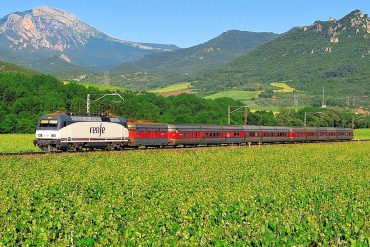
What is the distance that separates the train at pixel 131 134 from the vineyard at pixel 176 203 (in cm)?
356

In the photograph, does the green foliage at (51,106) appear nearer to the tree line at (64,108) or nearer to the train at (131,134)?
the tree line at (64,108)

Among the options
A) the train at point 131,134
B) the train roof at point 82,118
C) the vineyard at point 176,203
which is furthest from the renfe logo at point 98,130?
the vineyard at point 176,203

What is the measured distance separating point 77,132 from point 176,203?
30.5 m

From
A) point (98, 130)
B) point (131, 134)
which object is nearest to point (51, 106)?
→ point (131, 134)

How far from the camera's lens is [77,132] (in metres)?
57.4

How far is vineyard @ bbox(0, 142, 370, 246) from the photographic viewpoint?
71.2ft

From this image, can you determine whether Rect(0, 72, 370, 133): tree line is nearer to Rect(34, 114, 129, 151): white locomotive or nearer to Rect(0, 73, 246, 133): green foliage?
Rect(0, 73, 246, 133): green foliage

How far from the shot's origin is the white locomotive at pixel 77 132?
5544 cm

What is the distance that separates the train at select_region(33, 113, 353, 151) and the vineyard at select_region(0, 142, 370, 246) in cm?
356

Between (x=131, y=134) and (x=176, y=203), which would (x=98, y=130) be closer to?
(x=131, y=134)

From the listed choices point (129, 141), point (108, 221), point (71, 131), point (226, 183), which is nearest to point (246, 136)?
point (129, 141)

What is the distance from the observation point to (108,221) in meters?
24.0

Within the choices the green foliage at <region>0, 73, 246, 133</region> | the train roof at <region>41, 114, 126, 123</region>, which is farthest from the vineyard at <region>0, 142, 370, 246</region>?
the green foliage at <region>0, 73, 246, 133</region>

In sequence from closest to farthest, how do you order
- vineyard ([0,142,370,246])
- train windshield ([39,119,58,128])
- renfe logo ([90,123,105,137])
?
vineyard ([0,142,370,246]) < train windshield ([39,119,58,128]) < renfe logo ([90,123,105,137])
